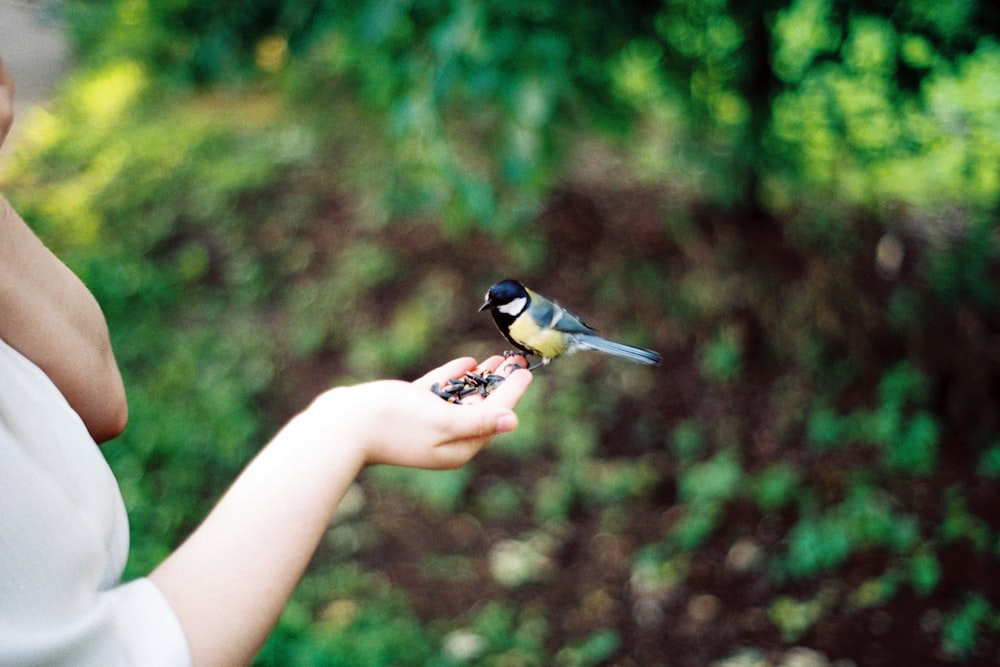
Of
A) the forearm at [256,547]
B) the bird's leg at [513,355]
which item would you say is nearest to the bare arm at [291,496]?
the forearm at [256,547]

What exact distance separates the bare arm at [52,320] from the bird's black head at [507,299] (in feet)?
2.07

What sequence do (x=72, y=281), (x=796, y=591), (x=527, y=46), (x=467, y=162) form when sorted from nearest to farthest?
(x=72, y=281), (x=527, y=46), (x=796, y=591), (x=467, y=162)

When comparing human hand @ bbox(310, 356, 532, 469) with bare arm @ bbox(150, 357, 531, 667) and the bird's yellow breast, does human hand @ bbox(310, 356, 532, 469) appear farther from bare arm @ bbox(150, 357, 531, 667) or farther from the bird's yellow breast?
the bird's yellow breast

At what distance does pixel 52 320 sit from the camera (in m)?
1.21

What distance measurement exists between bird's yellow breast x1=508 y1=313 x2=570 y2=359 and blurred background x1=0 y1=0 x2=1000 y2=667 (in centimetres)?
94

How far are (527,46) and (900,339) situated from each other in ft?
7.88

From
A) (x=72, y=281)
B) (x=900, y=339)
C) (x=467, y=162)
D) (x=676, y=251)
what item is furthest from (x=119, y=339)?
(x=900, y=339)

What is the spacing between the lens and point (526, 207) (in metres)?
4.50

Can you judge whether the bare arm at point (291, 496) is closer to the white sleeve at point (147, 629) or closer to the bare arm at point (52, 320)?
the white sleeve at point (147, 629)

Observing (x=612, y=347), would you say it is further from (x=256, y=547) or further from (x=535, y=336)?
(x=256, y=547)

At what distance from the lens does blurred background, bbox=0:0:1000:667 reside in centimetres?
290

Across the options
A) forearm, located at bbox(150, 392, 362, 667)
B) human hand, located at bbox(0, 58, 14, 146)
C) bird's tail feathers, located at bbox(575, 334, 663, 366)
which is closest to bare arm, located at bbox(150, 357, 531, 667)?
forearm, located at bbox(150, 392, 362, 667)

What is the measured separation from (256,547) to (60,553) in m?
0.28

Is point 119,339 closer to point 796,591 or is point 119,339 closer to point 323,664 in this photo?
point 323,664
